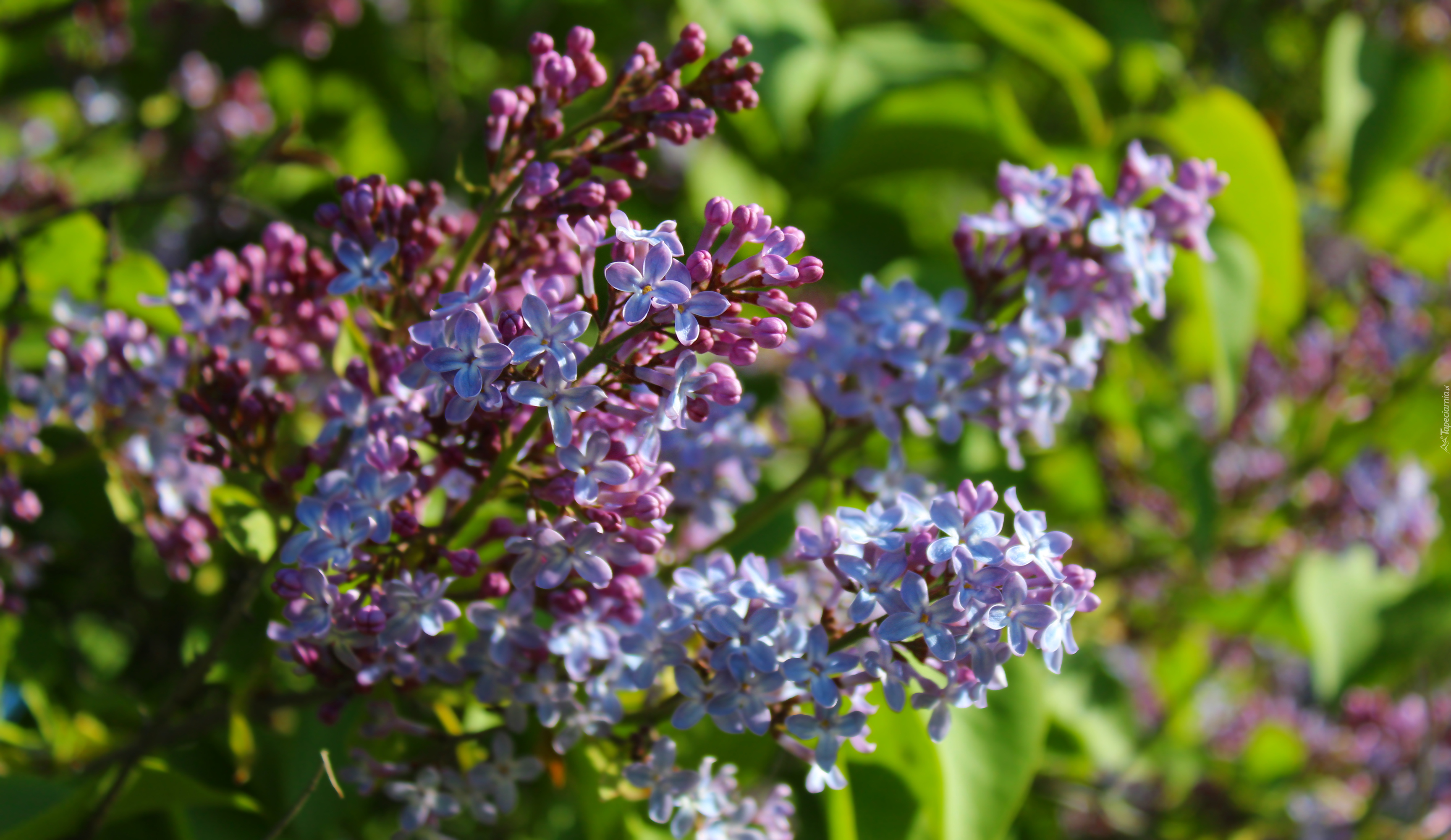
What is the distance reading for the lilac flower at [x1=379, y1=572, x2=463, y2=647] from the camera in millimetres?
847

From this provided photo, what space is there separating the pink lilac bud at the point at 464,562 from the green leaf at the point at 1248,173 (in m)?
1.36

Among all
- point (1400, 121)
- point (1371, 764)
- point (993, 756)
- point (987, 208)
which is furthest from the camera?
point (1371, 764)

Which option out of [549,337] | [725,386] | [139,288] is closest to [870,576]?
[725,386]

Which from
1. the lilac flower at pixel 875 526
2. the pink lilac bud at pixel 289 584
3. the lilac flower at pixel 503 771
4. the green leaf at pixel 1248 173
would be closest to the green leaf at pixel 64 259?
the pink lilac bud at pixel 289 584

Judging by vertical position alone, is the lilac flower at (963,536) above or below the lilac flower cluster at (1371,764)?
below

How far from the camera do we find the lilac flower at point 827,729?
34.1 inches

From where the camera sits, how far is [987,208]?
181cm

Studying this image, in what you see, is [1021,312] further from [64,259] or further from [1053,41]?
[64,259]

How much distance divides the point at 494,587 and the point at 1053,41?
4.31ft

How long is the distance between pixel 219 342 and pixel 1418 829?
211cm

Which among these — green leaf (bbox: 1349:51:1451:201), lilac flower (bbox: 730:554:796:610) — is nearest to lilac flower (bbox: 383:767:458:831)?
lilac flower (bbox: 730:554:796:610)

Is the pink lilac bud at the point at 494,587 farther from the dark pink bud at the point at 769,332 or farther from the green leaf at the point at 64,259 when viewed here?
the green leaf at the point at 64,259

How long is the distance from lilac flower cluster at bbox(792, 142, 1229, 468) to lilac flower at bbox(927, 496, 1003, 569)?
0.84 feet

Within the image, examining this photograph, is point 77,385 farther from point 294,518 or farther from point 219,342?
point 294,518
